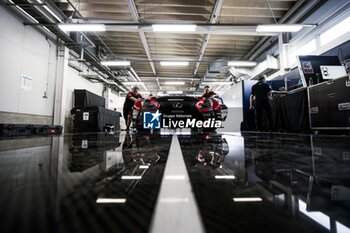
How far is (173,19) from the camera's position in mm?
7074

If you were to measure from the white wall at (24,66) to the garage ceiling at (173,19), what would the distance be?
1261 millimetres

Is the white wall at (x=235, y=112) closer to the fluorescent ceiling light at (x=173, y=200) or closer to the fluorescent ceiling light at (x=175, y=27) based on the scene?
the fluorescent ceiling light at (x=175, y=27)

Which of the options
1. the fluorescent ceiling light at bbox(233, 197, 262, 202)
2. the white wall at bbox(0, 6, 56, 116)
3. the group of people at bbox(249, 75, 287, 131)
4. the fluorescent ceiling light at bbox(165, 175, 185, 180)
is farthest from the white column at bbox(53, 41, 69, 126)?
the fluorescent ceiling light at bbox(233, 197, 262, 202)

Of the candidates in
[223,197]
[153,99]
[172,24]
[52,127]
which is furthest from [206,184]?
[52,127]

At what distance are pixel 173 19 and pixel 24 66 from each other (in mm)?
4787

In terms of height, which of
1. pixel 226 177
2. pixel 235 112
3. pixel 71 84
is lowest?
pixel 226 177

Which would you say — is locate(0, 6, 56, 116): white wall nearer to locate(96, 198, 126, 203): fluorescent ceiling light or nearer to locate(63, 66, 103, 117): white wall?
locate(63, 66, 103, 117): white wall

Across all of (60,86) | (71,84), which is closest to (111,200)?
(60,86)

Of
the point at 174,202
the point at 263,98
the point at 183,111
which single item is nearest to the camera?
the point at 174,202

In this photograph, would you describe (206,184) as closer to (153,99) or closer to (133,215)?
(133,215)

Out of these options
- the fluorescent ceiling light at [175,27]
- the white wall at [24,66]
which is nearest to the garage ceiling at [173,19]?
the fluorescent ceiling light at [175,27]

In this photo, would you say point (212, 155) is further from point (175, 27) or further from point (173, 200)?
point (175, 27)

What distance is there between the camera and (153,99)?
4125mm

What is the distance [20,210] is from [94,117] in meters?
8.15
